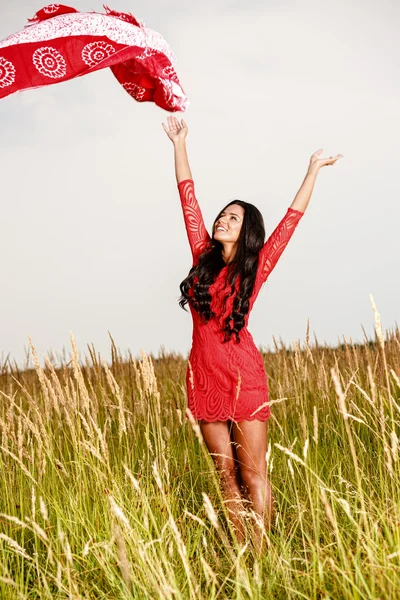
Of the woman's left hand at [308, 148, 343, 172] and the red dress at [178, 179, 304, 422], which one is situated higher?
the woman's left hand at [308, 148, 343, 172]

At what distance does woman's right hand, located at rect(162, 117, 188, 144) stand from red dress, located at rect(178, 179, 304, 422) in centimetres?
75

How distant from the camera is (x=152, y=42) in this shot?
430 cm

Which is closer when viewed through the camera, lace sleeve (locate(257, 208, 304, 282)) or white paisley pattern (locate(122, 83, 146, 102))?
lace sleeve (locate(257, 208, 304, 282))

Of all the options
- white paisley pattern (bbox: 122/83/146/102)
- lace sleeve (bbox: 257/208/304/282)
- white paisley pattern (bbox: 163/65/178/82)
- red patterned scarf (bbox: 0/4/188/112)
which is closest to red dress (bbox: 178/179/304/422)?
lace sleeve (bbox: 257/208/304/282)

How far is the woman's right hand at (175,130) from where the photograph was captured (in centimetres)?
356

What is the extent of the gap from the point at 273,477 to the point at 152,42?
9.18ft

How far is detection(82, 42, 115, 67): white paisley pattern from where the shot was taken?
4.21 m

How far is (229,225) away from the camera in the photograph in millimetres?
3297

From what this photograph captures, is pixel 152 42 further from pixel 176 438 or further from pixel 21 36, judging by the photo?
pixel 176 438

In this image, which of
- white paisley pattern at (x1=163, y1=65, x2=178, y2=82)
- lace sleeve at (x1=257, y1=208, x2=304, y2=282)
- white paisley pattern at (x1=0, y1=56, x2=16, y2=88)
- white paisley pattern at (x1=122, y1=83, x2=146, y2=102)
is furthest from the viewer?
white paisley pattern at (x1=122, y1=83, x2=146, y2=102)

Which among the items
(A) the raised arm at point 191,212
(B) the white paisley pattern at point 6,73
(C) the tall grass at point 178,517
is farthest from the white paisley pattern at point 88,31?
(C) the tall grass at point 178,517

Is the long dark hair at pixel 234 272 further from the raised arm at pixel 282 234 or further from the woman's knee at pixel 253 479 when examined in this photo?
the woman's knee at pixel 253 479

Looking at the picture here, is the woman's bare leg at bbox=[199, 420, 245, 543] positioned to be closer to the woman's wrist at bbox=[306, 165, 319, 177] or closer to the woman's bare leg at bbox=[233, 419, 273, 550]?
the woman's bare leg at bbox=[233, 419, 273, 550]

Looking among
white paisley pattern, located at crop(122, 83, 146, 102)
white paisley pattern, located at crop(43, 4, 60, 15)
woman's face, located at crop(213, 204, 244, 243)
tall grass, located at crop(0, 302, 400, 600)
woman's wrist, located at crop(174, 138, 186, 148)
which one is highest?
white paisley pattern, located at crop(43, 4, 60, 15)
